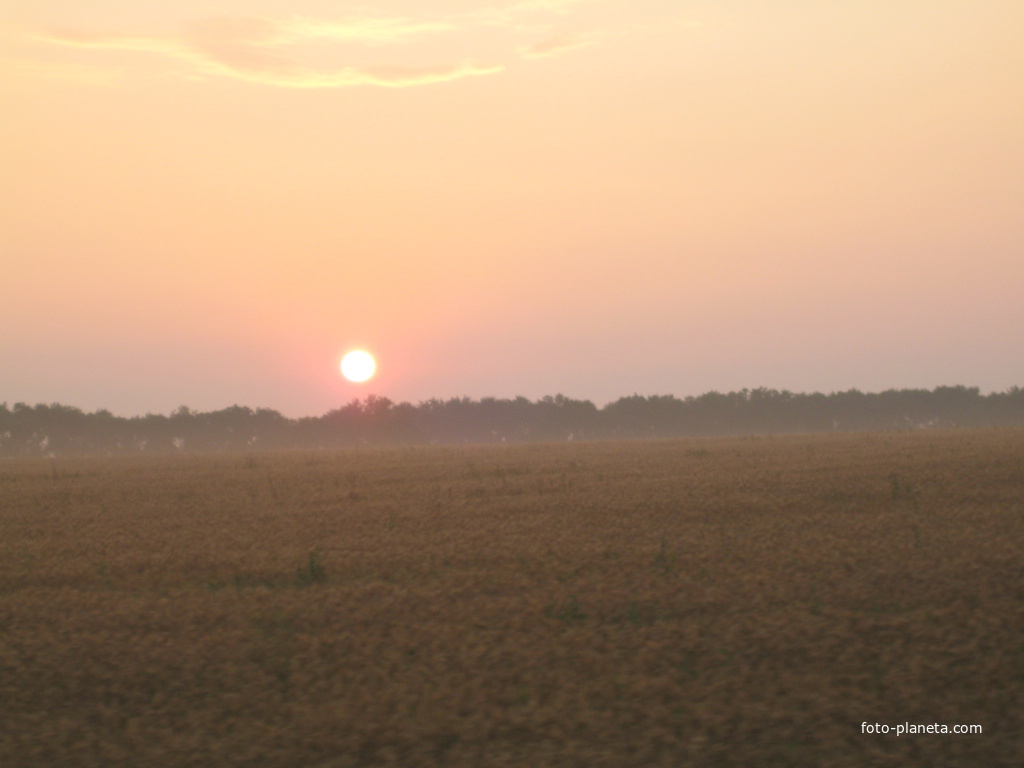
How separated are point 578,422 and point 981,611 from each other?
91952 mm

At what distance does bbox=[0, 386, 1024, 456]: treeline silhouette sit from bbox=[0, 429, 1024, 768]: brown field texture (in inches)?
3064

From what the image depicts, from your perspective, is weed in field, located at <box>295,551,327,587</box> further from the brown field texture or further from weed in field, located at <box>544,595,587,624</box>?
weed in field, located at <box>544,595,587,624</box>

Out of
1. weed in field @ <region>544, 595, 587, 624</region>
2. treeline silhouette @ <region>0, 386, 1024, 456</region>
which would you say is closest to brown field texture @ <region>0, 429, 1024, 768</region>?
weed in field @ <region>544, 595, 587, 624</region>

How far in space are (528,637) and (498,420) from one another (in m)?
95.1

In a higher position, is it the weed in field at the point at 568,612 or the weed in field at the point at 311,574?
the weed in field at the point at 311,574

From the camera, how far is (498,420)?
102938 millimetres

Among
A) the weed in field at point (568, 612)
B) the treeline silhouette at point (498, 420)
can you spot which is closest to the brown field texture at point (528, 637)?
the weed in field at point (568, 612)

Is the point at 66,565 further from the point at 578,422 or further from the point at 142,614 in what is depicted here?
the point at 578,422

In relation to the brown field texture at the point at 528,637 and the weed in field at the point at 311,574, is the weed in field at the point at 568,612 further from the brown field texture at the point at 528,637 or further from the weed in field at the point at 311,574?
the weed in field at the point at 311,574

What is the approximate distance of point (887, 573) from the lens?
9680 mm

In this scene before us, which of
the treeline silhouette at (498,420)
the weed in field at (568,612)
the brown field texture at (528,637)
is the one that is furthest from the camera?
the treeline silhouette at (498,420)

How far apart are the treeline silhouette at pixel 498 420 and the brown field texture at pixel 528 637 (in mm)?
77823

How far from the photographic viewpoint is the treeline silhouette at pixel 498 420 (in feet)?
302

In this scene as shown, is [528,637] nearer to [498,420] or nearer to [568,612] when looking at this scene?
[568,612]
